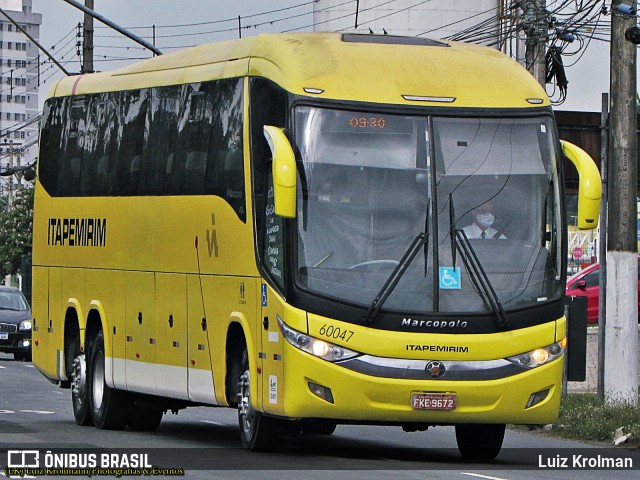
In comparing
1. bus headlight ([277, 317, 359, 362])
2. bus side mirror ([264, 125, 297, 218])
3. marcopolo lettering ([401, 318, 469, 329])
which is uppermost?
bus side mirror ([264, 125, 297, 218])

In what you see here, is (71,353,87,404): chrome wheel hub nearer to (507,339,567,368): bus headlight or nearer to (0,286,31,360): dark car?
(507,339,567,368): bus headlight

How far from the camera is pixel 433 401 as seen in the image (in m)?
14.4

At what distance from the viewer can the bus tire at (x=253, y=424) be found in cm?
1553

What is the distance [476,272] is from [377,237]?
0.88 m

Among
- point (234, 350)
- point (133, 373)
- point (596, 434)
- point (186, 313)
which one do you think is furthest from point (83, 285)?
point (596, 434)

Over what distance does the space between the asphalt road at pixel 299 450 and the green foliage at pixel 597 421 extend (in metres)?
0.26

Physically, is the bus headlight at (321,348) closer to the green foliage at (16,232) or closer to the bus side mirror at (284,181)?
the bus side mirror at (284,181)

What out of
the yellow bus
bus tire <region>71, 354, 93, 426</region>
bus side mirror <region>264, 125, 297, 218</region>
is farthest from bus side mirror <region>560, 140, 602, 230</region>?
bus tire <region>71, 354, 93, 426</region>

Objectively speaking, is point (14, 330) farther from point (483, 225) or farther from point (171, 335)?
point (483, 225)

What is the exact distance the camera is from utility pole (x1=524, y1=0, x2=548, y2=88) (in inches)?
1056

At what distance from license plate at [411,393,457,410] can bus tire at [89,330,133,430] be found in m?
6.29

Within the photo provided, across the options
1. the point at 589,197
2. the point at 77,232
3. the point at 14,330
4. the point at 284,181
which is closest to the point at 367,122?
the point at 284,181

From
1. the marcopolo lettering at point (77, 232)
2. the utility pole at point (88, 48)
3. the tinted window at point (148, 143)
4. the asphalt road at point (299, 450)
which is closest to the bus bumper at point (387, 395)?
the asphalt road at point (299, 450)

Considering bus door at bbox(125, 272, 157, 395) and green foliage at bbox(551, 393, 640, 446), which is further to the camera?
green foliage at bbox(551, 393, 640, 446)
